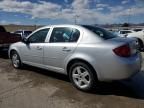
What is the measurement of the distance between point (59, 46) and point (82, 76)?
1010 mm

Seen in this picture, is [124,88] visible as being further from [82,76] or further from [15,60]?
[15,60]

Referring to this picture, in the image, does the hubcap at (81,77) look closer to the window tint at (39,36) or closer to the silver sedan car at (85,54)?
the silver sedan car at (85,54)

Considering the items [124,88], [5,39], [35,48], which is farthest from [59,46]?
[5,39]

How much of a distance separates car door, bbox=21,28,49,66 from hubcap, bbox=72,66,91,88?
1.36m

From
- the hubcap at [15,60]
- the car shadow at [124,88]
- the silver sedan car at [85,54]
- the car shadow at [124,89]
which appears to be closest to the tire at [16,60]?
the hubcap at [15,60]

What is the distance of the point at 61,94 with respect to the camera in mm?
4906

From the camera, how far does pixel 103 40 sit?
477cm

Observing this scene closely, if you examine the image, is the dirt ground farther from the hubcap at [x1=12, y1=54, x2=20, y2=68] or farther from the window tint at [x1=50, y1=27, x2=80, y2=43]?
the window tint at [x1=50, y1=27, x2=80, y2=43]

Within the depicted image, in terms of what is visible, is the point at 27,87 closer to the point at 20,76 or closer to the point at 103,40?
the point at 20,76

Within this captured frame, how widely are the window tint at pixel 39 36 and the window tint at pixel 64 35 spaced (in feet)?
1.19

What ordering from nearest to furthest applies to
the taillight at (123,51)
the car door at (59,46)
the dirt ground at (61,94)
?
the dirt ground at (61,94) → the taillight at (123,51) → the car door at (59,46)

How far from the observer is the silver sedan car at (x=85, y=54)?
177 inches

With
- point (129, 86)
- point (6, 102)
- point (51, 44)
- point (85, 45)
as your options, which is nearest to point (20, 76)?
point (51, 44)

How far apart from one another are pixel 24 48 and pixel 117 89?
3248mm
